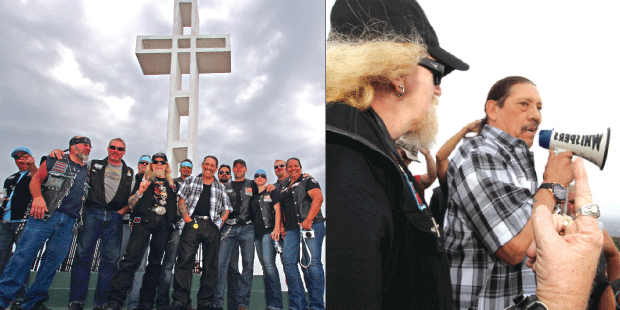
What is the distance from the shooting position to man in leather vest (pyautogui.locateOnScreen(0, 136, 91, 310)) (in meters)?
1.80

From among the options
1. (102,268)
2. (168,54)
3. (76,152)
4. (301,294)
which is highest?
(168,54)

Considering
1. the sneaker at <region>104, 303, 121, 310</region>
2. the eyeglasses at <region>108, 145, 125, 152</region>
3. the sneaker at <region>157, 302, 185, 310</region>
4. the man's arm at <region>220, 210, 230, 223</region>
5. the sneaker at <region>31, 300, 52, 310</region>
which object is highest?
the eyeglasses at <region>108, 145, 125, 152</region>

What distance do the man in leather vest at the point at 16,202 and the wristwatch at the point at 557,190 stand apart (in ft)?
8.55

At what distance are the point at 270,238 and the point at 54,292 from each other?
113 centimetres

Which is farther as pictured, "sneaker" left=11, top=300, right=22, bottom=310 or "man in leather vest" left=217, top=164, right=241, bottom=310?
"man in leather vest" left=217, top=164, right=241, bottom=310

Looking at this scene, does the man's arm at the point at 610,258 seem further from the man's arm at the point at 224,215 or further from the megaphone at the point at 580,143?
the man's arm at the point at 224,215

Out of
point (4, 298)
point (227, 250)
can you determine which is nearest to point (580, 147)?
point (227, 250)

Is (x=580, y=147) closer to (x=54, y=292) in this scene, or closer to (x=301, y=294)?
(x=301, y=294)

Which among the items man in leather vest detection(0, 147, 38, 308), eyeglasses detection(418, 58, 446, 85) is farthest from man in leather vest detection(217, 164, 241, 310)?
eyeglasses detection(418, 58, 446, 85)

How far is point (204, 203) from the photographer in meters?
2.03

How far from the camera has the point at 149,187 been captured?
2000 millimetres

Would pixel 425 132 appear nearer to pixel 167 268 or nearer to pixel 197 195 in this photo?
pixel 197 195

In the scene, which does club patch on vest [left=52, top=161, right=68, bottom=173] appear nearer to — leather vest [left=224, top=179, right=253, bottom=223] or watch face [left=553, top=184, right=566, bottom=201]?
leather vest [left=224, top=179, right=253, bottom=223]

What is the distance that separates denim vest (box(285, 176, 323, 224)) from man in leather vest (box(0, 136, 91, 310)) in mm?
1148
